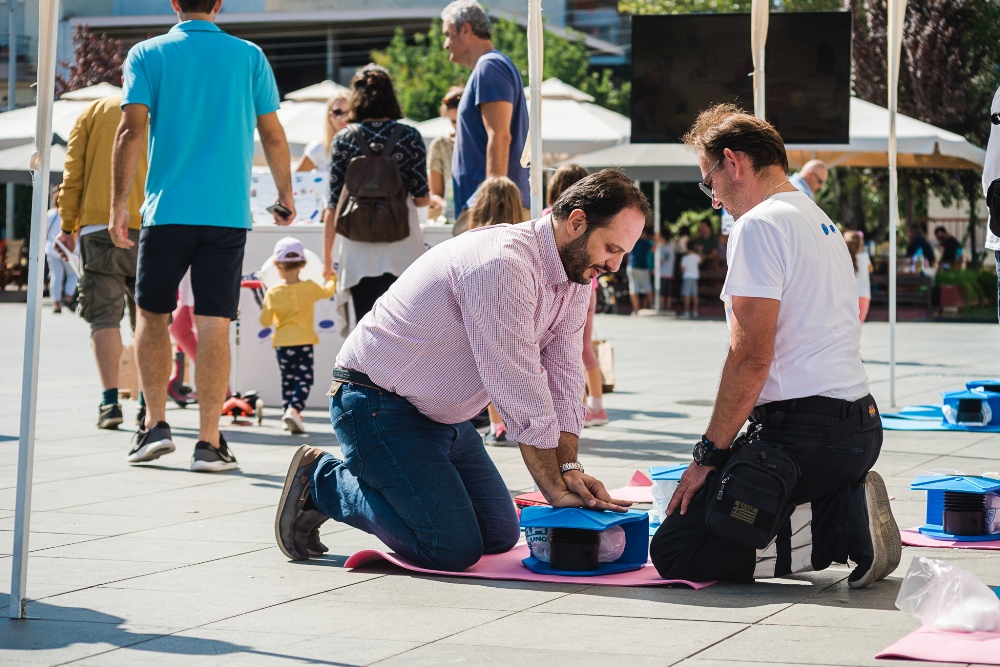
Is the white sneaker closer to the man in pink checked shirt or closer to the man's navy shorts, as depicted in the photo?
the man's navy shorts

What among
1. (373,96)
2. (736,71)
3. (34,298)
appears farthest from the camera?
(736,71)

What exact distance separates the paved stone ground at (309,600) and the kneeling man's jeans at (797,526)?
0.08m

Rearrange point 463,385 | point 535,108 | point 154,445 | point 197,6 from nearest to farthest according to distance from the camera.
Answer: point 463,385 → point 154,445 → point 197,6 → point 535,108

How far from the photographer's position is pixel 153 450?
6.73 meters

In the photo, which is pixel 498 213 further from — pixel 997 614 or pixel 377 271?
pixel 997 614

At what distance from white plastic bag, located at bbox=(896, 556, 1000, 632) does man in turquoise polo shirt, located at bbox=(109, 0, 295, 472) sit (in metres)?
3.61

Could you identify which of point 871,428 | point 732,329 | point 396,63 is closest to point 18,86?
point 732,329

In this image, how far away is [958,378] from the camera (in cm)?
1220

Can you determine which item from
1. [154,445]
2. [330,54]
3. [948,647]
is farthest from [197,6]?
[330,54]

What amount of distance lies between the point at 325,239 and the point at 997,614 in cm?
534

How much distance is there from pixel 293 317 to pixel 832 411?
484cm

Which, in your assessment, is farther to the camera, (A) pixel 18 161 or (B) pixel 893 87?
(A) pixel 18 161

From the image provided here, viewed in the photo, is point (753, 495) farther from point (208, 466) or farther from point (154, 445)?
point (154, 445)

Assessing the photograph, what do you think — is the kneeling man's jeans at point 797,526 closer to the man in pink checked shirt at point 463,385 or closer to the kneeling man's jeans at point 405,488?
the man in pink checked shirt at point 463,385
